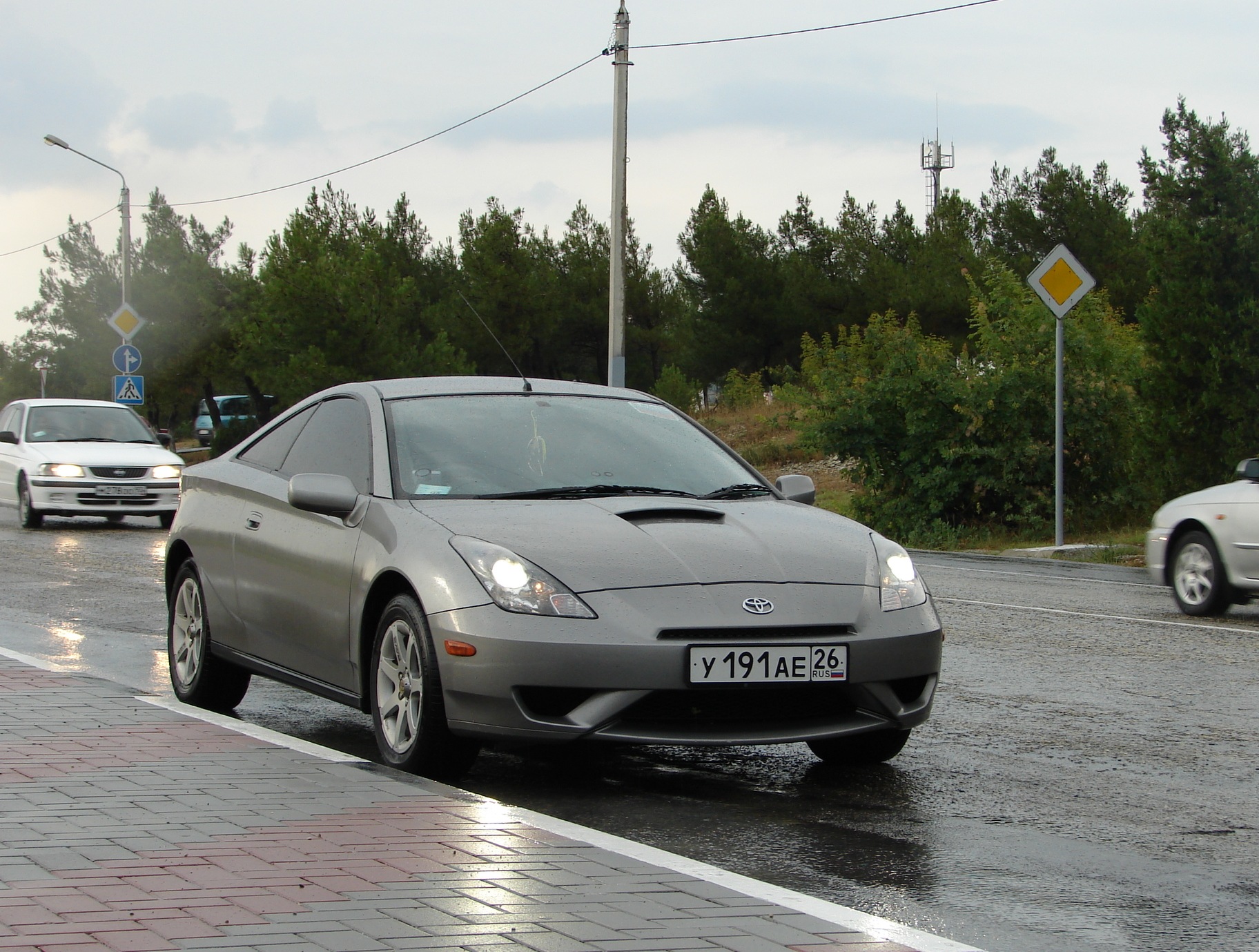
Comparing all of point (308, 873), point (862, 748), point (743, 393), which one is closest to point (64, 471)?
point (862, 748)

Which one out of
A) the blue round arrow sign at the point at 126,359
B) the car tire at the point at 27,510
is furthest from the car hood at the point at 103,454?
the blue round arrow sign at the point at 126,359

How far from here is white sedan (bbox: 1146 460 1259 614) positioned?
11680 millimetres

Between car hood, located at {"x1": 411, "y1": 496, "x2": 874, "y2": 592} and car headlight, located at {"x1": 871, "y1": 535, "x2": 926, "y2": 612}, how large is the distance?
0.07m

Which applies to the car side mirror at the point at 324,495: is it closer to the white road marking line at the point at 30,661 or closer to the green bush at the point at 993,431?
the white road marking line at the point at 30,661

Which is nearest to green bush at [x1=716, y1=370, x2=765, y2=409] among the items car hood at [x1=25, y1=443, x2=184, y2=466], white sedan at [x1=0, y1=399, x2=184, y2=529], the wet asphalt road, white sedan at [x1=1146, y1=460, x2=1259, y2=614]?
white sedan at [x1=0, y1=399, x2=184, y2=529]

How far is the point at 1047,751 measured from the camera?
22.0ft

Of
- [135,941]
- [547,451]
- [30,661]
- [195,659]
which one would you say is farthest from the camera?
[30,661]

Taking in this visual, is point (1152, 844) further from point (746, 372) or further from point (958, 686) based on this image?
point (746, 372)

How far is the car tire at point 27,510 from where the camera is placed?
2108 centimetres

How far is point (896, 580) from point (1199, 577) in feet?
22.5

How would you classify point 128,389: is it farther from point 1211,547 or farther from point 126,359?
point 1211,547

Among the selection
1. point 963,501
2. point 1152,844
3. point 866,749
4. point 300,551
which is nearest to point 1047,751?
point 866,749

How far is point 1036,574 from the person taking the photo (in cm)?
1566

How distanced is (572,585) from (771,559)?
2.41 ft
